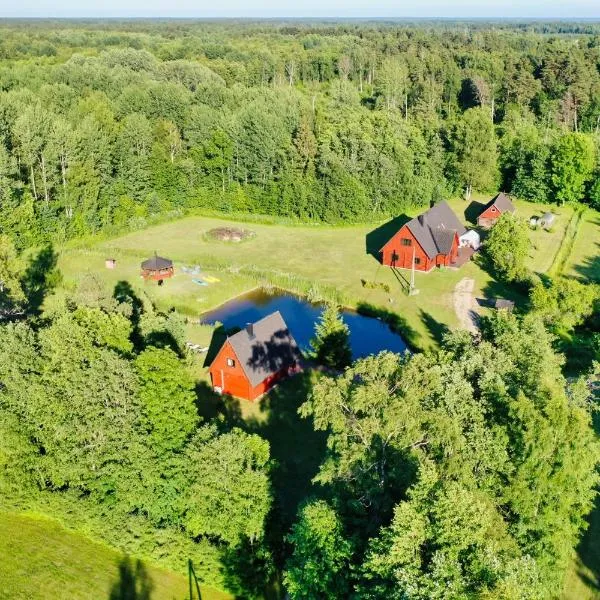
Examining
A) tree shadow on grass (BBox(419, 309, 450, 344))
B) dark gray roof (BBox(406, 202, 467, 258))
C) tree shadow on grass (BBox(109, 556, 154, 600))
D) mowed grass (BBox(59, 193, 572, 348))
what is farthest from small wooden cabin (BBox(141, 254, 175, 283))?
tree shadow on grass (BBox(109, 556, 154, 600))

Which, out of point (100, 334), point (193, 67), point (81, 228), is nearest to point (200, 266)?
point (81, 228)

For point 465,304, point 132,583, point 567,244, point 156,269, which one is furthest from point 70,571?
point 567,244

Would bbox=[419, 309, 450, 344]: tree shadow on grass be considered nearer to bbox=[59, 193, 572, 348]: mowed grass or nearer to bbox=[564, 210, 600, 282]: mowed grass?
bbox=[59, 193, 572, 348]: mowed grass

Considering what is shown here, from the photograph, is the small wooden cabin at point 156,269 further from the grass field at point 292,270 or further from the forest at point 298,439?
the forest at point 298,439

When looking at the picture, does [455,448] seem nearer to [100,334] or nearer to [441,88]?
[100,334]

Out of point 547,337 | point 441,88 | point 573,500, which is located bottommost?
point 573,500

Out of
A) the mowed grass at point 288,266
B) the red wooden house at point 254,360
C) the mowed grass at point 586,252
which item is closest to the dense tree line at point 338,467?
the red wooden house at point 254,360

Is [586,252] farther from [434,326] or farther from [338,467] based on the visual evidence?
[338,467]
